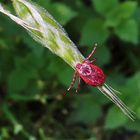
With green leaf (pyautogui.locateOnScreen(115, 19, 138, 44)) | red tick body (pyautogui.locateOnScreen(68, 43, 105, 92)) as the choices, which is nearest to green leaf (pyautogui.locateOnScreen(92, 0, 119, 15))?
green leaf (pyautogui.locateOnScreen(115, 19, 138, 44))

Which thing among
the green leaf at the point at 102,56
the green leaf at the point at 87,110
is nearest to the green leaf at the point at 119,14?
the green leaf at the point at 102,56

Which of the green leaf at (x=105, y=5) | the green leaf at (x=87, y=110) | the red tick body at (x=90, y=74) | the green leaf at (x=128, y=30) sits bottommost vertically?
the red tick body at (x=90, y=74)

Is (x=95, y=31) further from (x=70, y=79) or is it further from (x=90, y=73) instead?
(x=90, y=73)

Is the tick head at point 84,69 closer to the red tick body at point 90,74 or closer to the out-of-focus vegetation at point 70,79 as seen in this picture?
the red tick body at point 90,74

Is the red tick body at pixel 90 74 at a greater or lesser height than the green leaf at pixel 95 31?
lesser

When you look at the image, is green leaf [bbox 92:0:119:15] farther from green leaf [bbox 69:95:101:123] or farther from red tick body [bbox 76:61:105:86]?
red tick body [bbox 76:61:105:86]

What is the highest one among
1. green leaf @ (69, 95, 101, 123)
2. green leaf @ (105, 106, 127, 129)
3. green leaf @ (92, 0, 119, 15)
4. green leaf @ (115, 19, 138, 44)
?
green leaf @ (92, 0, 119, 15)
